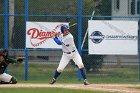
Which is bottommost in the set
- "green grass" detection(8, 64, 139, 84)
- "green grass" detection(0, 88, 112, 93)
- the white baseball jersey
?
"green grass" detection(8, 64, 139, 84)

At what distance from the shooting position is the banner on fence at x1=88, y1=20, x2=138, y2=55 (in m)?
19.9

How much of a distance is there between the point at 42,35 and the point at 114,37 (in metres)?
2.75

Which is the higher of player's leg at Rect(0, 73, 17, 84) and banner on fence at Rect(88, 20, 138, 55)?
banner on fence at Rect(88, 20, 138, 55)

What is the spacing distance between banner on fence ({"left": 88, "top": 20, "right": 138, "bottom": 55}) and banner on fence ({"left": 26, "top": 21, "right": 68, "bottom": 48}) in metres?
1.38

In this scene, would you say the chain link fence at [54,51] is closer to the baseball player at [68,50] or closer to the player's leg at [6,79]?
the player's leg at [6,79]

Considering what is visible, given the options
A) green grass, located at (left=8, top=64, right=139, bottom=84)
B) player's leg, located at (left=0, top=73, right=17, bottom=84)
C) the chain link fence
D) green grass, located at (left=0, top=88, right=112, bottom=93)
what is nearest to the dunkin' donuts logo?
the chain link fence

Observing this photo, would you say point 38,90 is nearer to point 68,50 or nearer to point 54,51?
point 68,50

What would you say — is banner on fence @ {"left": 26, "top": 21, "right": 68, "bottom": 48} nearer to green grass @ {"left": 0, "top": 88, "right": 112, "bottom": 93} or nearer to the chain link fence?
the chain link fence

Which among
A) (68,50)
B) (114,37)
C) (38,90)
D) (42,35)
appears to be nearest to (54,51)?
(42,35)

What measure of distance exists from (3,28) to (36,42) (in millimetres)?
1521

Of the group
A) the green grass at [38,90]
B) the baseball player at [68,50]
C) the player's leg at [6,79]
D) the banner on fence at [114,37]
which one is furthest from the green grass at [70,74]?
the green grass at [38,90]

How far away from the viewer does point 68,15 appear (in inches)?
800

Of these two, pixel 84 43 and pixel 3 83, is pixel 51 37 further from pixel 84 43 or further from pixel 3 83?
pixel 3 83

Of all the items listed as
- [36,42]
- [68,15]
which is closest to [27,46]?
[36,42]
